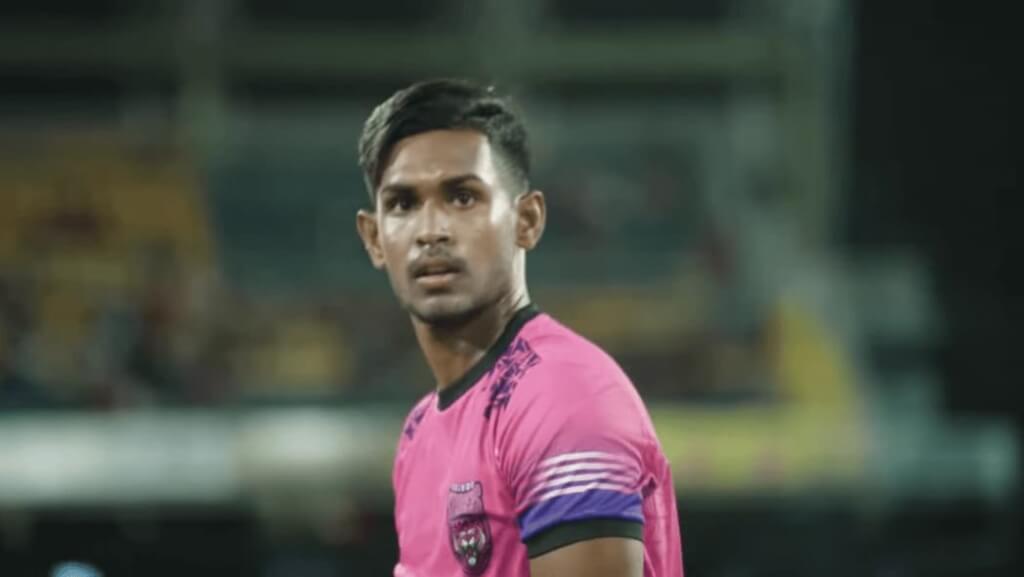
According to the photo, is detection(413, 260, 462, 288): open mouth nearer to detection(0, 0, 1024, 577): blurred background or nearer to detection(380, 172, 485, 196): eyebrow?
detection(380, 172, 485, 196): eyebrow

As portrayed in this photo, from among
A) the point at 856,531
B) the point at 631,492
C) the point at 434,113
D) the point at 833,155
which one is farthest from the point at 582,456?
the point at 833,155

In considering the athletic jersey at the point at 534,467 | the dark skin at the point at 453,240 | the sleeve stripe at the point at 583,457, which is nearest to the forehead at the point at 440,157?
the dark skin at the point at 453,240

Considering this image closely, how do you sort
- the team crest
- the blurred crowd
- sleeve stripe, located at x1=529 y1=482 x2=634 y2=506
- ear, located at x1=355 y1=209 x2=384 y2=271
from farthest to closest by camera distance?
the blurred crowd, ear, located at x1=355 y1=209 x2=384 y2=271, the team crest, sleeve stripe, located at x1=529 y1=482 x2=634 y2=506

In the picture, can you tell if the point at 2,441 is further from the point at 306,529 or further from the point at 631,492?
the point at 631,492

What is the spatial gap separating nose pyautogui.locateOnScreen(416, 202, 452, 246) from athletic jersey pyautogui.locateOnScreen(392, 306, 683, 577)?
159mm

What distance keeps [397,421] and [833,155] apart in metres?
4.93

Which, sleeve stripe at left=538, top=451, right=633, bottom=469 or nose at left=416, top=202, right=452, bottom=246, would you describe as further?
nose at left=416, top=202, right=452, bottom=246

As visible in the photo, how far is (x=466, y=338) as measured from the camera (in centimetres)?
218

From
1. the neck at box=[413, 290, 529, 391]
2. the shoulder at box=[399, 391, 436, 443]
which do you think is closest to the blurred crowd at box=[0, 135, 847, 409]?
the shoulder at box=[399, 391, 436, 443]

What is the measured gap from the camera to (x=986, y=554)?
6801 mm

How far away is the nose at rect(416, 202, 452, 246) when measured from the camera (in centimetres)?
212

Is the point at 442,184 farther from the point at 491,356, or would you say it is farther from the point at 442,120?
the point at 491,356

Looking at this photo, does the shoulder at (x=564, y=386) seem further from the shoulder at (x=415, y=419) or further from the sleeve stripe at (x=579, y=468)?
the shoulder at (x=415, y=419)

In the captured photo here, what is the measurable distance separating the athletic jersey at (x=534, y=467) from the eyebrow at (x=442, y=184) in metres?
0.20
